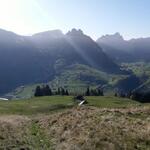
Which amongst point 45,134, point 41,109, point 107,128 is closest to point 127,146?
point 107,128

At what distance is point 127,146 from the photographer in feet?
77.0

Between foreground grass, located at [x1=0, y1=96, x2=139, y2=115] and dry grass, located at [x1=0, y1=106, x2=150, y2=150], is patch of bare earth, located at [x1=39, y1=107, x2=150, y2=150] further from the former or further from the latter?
foreground grass, located at [x1=0, y1=96, x2=139, y2=115]

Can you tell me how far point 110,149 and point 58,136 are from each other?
21.1 ft

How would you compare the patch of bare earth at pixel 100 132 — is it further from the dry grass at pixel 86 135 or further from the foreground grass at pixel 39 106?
the foreground grass at pixel 39 106

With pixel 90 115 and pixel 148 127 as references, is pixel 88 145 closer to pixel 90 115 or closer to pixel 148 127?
pixel 148 127

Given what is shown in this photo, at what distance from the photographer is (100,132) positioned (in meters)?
26.5

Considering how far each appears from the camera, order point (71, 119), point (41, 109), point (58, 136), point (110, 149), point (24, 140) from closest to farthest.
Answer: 1. point (110, 149)
2. point (24, 140)
3. point (58, 136)
4. point (71, 119)
5. point (41, 109)

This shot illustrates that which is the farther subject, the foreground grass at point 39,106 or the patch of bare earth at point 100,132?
the foreground grass at point 39,106

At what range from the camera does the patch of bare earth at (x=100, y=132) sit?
23.8 meters

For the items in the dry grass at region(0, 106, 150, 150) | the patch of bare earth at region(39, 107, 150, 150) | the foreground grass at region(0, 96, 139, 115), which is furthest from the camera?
the foreground grass at region(0, 96, 139, 115)

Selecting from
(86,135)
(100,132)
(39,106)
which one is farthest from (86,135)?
(39,106)

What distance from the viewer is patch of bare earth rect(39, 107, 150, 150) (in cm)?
2377

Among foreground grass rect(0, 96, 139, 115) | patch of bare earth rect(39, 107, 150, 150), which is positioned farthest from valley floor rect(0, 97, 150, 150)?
foreground grass rect(0, 96, 139, 115)

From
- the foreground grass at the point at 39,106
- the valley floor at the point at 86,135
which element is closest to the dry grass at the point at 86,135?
the valley floor at the point at 86,135
